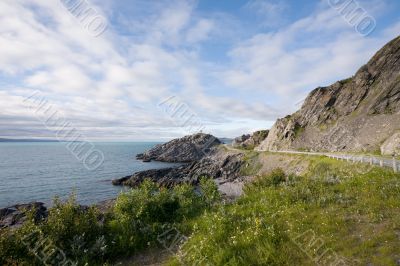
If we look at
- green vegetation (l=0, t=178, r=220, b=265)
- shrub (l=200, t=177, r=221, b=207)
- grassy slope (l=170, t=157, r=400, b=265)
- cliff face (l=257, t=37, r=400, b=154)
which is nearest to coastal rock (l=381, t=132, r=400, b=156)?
cliff face (l=257, t=37, r=400, b=154)

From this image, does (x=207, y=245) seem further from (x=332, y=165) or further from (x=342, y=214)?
(x=332, y=165)

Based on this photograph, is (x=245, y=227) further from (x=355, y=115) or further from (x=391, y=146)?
(x=355, y=115)

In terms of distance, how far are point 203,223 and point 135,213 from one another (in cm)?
317

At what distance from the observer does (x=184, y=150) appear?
13812 centimetres

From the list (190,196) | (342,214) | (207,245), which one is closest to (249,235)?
(207,245)

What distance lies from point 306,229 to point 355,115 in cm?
6531

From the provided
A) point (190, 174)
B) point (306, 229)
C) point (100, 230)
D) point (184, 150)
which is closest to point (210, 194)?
point (100, 230)

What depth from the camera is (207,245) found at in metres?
10.6

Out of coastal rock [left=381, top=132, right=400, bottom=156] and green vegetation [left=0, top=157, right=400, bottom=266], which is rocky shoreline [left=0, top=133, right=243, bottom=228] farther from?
coastal rock [left=381, top=132, right=400, bottom=156]

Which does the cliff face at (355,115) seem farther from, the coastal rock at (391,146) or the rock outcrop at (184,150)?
the rock outcrop at (184,150)

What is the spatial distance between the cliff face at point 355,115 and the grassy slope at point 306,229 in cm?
3515

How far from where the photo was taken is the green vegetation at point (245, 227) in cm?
944

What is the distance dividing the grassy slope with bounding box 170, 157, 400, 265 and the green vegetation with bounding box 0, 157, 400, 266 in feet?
0.10

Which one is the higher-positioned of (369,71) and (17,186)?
(369,71)
